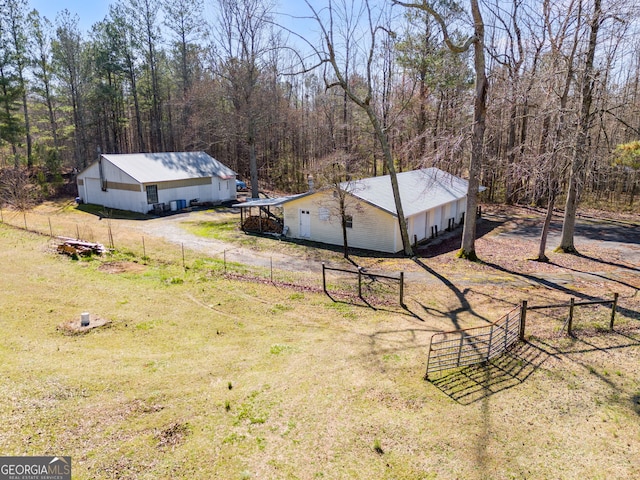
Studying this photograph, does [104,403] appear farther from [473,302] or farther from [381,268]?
[381,268]

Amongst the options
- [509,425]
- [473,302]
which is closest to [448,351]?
[509,425]

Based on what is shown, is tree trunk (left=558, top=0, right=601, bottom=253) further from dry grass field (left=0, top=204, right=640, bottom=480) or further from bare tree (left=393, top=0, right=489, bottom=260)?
dry grass field (left=0, top=204, right=640, bottom=480)

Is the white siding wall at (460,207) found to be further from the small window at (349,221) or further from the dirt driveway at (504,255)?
the small window at (349,221)

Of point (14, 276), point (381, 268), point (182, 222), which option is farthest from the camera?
point (182, 222)

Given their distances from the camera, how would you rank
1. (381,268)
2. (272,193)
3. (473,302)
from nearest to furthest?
(473,302) → (381,268) → (272,193)

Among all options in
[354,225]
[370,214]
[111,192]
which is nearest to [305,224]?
[354,225]

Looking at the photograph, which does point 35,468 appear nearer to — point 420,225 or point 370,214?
point 370,214
